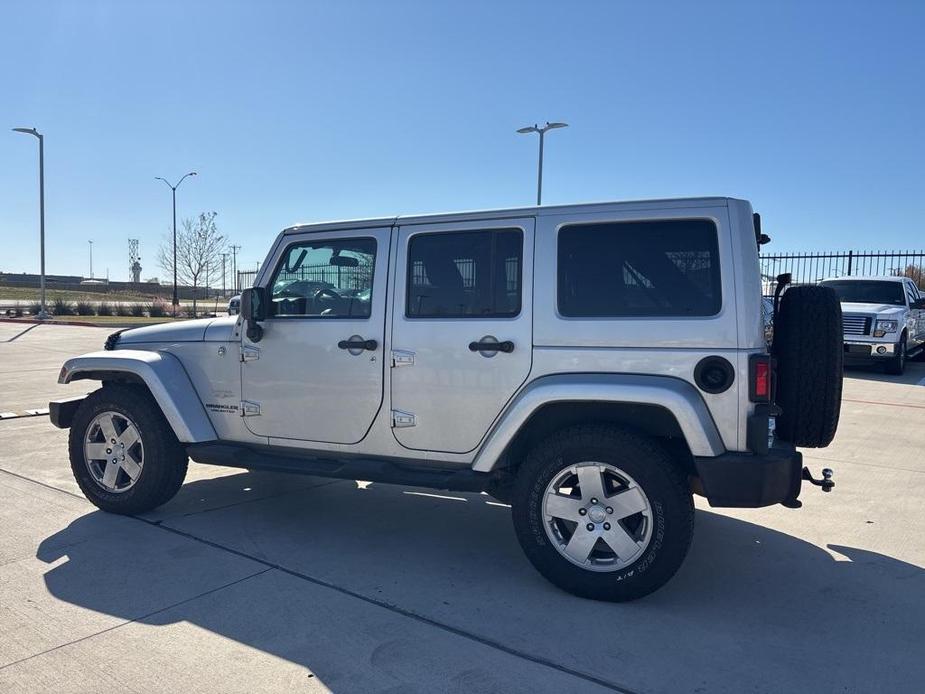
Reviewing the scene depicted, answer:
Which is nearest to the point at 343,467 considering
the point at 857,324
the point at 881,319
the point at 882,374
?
the point at 857,324

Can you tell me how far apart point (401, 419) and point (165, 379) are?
172 centimetres

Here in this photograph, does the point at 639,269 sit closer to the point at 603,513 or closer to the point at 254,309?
the point at 603,513

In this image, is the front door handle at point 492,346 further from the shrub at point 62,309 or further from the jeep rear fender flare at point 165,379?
the shrub at point 62,309

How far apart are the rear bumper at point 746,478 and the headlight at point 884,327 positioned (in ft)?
37.2

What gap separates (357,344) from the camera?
4.17 metres

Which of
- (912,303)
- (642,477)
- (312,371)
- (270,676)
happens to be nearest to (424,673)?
(270,676)

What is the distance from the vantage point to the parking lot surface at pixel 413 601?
290cm

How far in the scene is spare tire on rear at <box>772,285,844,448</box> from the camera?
142 inches

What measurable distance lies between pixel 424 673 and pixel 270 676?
63cm

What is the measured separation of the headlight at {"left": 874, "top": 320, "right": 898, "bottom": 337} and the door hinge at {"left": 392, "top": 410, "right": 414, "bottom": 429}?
1194cm

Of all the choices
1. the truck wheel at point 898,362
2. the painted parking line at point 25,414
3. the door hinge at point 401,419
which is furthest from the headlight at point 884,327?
the painted parking line at point 25,414

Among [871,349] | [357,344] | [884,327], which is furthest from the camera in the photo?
[871,349]

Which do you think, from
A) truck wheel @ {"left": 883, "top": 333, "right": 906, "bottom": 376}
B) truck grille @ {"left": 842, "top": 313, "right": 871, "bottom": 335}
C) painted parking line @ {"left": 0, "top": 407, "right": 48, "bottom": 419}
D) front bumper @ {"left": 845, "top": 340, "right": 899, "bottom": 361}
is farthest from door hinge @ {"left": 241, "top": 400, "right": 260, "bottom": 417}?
truck wheel @ {"left": 883, "top": 333, "right": 906, "bottom": 376}

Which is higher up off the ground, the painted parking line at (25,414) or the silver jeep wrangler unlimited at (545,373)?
the silver jeep wrangler unlimited at (545,373)
